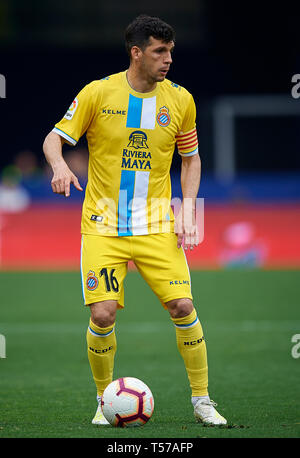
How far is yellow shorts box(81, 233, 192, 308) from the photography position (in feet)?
17.4

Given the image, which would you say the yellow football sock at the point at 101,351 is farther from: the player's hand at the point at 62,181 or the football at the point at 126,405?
the player's hand at the point at 62,181

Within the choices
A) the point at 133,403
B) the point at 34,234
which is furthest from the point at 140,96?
the point at 34,234

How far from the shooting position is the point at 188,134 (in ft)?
18.5

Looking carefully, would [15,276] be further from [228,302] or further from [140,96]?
[140,96]

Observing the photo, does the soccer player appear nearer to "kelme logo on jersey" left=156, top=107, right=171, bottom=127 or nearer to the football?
"kelme logo on jersey" left=156, top=107, right=171, bottom=127

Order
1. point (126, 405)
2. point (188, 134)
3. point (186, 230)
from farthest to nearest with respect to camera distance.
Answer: point (188, 134) → point (186, 230) → point (126, 405)

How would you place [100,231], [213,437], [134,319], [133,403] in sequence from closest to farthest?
1. [213,437]
2. [133,403]
3. [100,231]
4. [134,319]

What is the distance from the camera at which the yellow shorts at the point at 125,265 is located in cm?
531

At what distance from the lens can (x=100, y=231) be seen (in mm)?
5438

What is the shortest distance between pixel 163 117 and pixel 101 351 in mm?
1600

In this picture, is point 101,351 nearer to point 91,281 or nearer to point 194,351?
point 91,281

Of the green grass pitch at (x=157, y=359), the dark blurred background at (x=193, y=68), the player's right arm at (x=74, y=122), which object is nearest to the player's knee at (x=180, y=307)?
the green grass pitch at (x=157, y=359)

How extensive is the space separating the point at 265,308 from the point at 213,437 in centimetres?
649

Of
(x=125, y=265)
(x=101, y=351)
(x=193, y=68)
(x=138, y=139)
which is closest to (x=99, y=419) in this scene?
(x=101, y=351)
